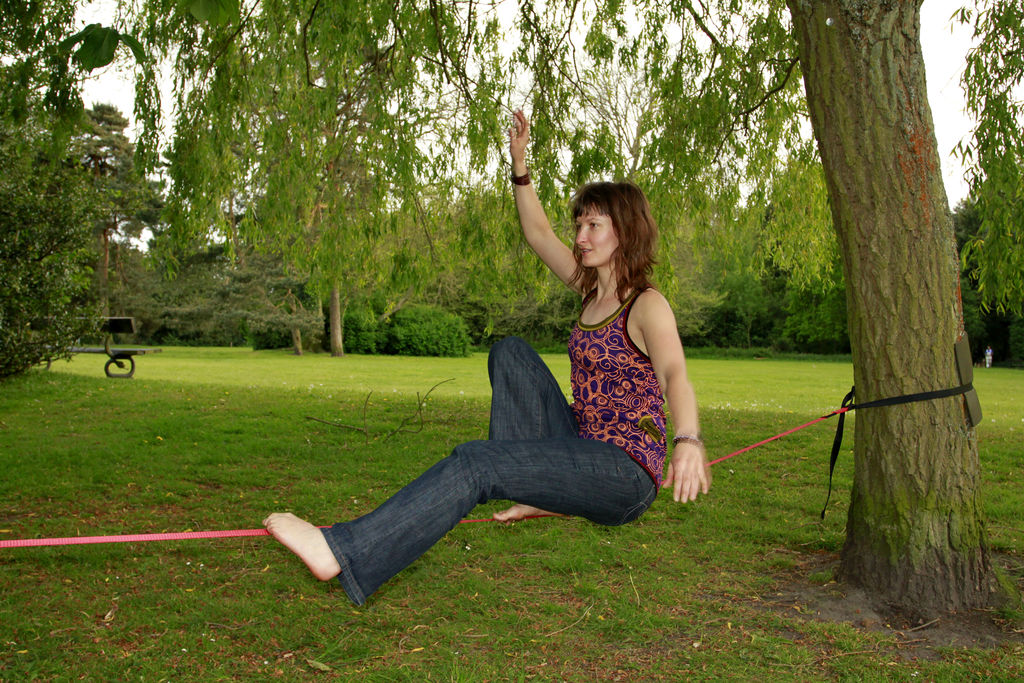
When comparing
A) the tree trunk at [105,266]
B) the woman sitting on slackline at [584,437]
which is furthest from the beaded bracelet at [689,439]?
the tree trunk at [105,266]

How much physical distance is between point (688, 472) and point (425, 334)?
29325 mm

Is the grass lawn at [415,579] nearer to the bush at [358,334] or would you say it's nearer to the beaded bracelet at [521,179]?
the beaded bracelet at [521,179]

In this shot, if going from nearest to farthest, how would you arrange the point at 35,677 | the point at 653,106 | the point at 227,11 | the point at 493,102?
the point at 227,11 → the point at 35,677 → the point at 493,102 → the point at 653,106

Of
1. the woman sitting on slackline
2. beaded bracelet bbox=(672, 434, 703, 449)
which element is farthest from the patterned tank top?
beaded bracelet bbox=(672, 434, 703, 449)

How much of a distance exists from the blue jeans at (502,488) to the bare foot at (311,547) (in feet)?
0.08

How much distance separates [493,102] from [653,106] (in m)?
2.49

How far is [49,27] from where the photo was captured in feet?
21.5

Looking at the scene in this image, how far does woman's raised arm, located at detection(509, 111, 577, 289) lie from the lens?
3.25 metres

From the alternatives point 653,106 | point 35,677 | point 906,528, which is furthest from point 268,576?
point 653,106

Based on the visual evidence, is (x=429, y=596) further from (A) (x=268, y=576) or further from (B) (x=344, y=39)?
(B) (x=344, y=39)

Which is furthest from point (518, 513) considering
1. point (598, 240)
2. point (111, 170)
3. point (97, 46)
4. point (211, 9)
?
point (111, 170)

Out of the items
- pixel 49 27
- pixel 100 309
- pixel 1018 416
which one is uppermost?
pixel 49 27

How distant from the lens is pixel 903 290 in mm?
4180

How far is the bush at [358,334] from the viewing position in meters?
31.8
